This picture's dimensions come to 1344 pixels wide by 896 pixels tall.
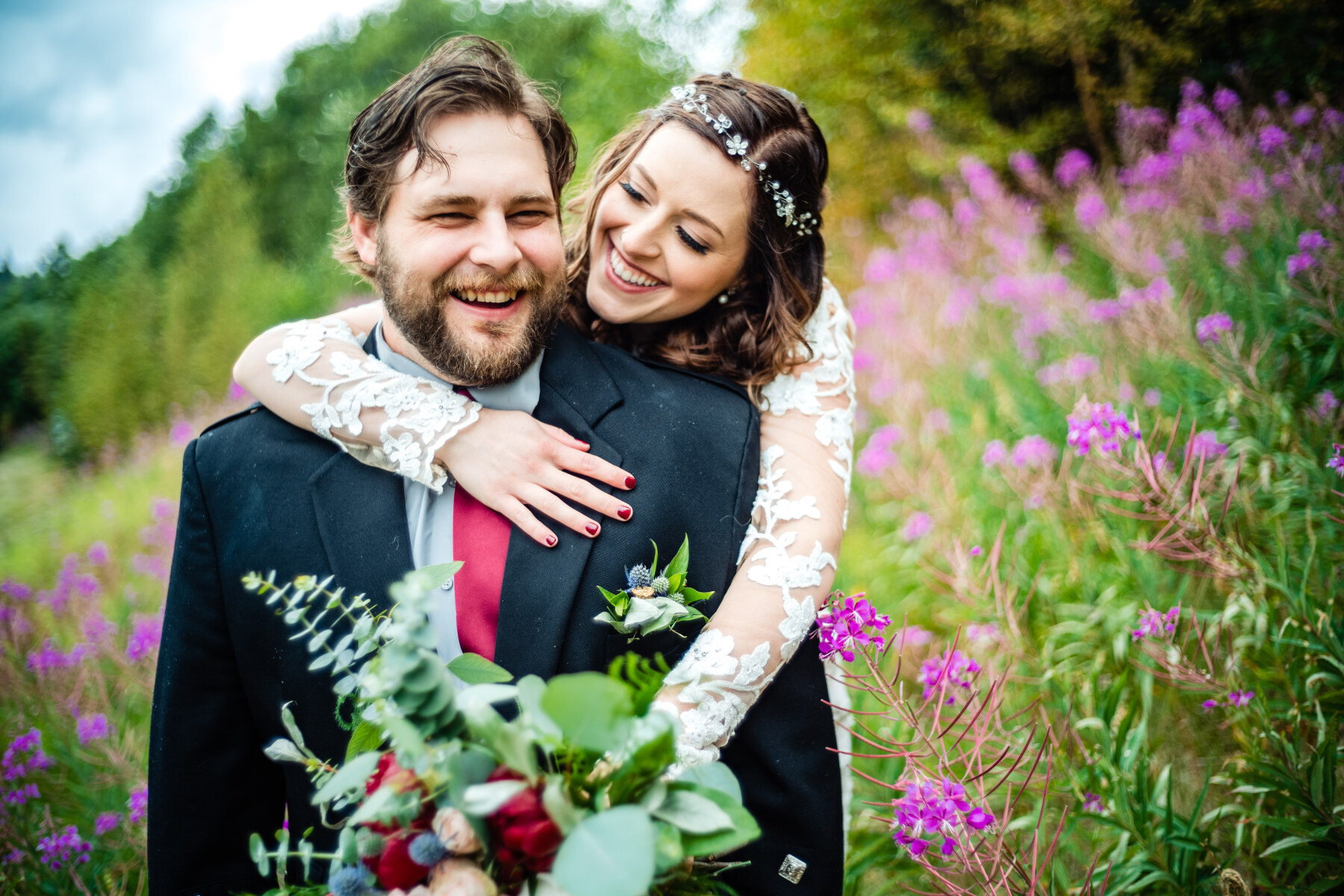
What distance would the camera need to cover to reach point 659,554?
5.34 feet

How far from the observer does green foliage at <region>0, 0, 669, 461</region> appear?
11.9 meters

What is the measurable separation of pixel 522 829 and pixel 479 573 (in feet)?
3.01

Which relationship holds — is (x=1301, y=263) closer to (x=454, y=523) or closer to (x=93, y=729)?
(x=454, y=523)

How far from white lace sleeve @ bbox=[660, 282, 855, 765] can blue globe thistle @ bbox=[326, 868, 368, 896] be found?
1.62ft

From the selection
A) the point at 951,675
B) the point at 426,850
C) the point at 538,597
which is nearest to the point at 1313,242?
the point at 951,675

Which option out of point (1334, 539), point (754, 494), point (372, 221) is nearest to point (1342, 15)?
point (1334, 539)

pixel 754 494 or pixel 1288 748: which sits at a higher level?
pixel 754 494

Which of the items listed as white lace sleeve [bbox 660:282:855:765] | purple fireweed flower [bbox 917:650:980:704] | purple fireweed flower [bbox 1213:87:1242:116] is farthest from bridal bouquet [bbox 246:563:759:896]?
purple fireweed flower [bbox 1213:87:1242:116]

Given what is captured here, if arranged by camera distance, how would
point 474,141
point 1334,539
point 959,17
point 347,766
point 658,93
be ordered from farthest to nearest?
point 658,93 < point 959,17 < point 1334,539 < point 474,141 < point 347,766

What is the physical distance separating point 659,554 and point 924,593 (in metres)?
2.34

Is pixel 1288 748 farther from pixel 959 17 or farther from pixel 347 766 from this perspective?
pixel 959 17

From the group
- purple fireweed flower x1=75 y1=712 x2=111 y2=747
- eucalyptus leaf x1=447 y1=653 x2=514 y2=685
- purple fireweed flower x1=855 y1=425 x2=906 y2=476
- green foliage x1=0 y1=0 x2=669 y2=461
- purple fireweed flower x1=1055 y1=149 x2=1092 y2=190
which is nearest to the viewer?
eucalyptus leaf x1=447 y1=653 x2=514 y2=685

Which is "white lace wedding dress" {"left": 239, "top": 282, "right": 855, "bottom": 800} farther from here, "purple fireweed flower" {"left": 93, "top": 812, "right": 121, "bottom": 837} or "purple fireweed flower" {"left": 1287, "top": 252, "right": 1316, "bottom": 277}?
"purple fireweed flower" {"left": 1287, "top": 252, "right": 1316, "bottom": 277}

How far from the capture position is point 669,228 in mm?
2115
